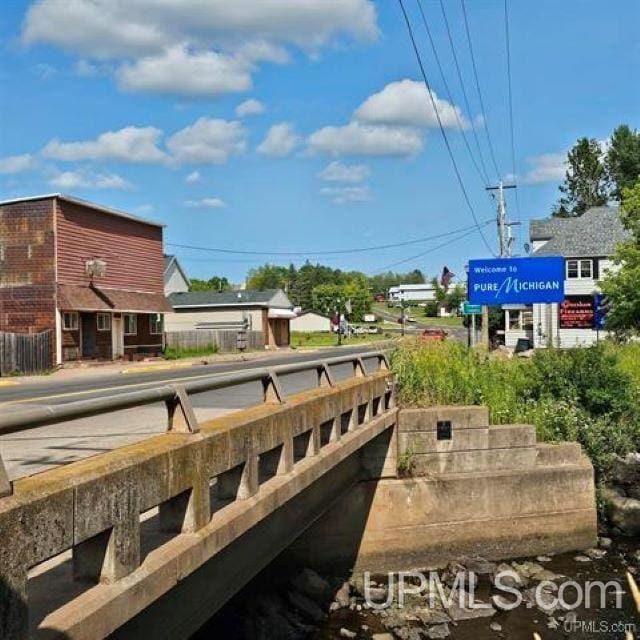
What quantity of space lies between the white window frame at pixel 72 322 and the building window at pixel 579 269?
1246 inches

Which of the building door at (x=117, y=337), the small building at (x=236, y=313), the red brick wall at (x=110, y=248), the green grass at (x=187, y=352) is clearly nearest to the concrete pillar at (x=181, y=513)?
the red brick wall at (x=110, y=248)

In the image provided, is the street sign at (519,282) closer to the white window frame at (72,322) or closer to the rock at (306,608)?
the rock at (306,608)

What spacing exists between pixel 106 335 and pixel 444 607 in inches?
1102

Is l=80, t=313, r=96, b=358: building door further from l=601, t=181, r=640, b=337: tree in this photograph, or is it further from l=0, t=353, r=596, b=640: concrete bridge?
l=601, t=181, r=640, b=337: tree

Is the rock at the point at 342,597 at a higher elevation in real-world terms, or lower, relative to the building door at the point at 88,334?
lower

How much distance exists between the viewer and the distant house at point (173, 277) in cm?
6831

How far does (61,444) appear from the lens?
21.5ft

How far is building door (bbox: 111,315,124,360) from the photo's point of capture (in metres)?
36.7

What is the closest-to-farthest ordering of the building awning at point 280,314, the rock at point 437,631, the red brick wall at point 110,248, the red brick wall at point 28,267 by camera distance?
the rock at point 437,631 < the red brick wall at point 28,267 < the red brick wall at point 110,248 < the building awning at point 280,314

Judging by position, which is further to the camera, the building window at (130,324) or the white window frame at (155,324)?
the white window frame at (155,324)

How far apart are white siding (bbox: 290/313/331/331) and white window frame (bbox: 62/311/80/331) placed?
83.4 meters

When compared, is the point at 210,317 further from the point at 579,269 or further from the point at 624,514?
the point at 624,514

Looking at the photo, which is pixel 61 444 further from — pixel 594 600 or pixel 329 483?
pixel 594 600

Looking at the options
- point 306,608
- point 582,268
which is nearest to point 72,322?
point 306,608
